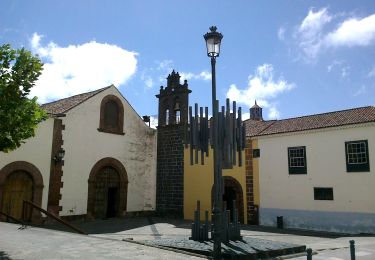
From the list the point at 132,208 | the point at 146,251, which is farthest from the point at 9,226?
the point at 132,208

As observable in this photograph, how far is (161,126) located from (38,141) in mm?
8451

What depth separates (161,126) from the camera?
80.3 ft

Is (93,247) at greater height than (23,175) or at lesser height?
lesser

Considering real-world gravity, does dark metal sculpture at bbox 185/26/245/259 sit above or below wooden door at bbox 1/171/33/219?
above

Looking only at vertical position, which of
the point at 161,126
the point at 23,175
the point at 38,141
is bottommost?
the point at 23,175

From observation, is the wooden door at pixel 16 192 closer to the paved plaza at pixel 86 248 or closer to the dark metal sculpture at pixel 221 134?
the paved plaza at pixel 86 248

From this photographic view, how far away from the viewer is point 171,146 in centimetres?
2381

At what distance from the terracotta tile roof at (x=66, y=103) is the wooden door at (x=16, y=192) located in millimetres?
3809

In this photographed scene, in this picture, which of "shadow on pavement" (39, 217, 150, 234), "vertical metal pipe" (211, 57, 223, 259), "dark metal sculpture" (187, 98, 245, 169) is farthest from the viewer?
"shadow on pavement" (39, 217, 150, 234)

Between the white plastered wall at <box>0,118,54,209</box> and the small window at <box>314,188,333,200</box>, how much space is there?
43.6 feet

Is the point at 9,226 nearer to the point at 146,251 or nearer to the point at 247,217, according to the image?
the point at 146,251

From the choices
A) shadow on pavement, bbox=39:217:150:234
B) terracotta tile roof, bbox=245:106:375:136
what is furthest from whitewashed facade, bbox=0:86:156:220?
terracotta tile roof, bbox=245:106:375:136

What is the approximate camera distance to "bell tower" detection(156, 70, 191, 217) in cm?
2325

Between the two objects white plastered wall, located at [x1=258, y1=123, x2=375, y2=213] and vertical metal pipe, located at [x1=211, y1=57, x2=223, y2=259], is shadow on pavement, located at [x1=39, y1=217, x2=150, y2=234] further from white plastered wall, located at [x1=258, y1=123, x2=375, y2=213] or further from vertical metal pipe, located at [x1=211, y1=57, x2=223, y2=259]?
vertical metal pipe, located at [x1=211, y1=57, x2=223, y2=259]
